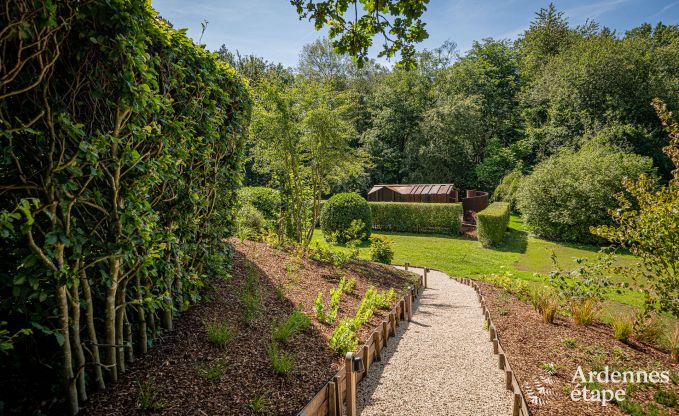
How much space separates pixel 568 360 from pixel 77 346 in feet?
19.6

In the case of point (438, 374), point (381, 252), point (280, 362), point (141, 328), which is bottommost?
point (438, 374)

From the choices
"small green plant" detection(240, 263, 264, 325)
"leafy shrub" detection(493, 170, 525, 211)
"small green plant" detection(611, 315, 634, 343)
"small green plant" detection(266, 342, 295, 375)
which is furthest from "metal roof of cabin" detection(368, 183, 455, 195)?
"small green plant" detection(266, 342, 295, 375)

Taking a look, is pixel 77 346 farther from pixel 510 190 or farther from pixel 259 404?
pixel 510 190

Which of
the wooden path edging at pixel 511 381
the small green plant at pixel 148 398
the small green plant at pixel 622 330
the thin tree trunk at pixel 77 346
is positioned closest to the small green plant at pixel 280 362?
the small green plant at pixel 148 398

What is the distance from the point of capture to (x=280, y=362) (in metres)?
3.92

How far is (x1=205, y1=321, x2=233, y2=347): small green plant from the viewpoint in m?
4.05

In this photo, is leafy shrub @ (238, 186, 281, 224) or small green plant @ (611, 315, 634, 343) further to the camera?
leafy shrub @ (238, 186, 281, 224)

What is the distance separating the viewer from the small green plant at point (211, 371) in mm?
3506

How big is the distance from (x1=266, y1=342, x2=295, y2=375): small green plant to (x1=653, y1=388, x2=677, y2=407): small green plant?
14.6 ft

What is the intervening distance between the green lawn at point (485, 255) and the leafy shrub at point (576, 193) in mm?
1016

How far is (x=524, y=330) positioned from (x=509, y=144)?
32132mm

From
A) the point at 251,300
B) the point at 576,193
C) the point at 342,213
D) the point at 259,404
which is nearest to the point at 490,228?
the point at 576,193

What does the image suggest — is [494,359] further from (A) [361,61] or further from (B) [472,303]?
(A) [361,61]

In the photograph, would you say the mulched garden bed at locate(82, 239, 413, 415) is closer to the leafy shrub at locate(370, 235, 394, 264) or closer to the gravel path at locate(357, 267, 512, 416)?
the gravel path at locate(357, 267, 512, 416)
